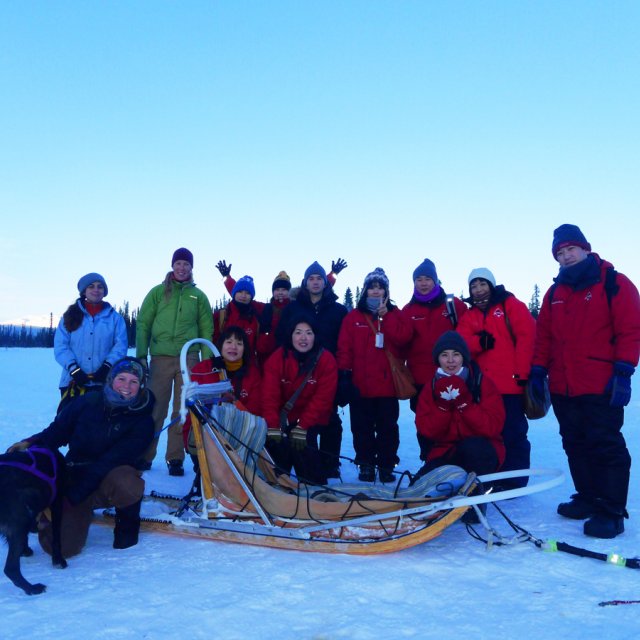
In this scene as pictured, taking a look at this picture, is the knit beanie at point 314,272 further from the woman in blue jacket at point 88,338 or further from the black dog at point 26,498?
the black dog at point 26,498

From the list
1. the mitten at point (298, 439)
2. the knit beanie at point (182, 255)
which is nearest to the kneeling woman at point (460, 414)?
the mitten at point (298, 439)

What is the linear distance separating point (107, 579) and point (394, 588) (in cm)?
130

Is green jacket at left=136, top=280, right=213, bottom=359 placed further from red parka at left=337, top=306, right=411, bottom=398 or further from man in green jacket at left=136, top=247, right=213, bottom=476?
red parka at left=337, top=306, right=411, bottom=398

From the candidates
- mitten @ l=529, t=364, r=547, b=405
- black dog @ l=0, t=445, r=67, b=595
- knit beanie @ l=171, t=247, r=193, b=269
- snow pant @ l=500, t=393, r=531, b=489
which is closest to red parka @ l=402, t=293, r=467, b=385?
snow pant @ l=500, t=393, r=531, b=489

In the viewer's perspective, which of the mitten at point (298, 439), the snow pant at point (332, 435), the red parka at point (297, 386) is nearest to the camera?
the mitten at point (298, 439)

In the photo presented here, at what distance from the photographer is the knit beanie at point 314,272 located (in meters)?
5.10

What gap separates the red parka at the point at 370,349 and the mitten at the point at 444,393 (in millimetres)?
1174

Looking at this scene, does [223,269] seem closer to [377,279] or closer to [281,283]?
[281,283]

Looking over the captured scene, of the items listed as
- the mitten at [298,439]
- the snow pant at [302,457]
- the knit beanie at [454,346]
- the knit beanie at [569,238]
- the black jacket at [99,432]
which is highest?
the knit beanie at [569,238]

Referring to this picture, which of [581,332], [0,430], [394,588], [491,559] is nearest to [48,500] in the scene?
[394,588]

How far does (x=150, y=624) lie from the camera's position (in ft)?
7.22

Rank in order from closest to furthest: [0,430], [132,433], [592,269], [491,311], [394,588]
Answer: [394,588] < [132,433] < [592,269] < [491,311] < [0,430]

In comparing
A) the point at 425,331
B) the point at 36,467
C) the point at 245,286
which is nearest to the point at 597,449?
the point at 425,331

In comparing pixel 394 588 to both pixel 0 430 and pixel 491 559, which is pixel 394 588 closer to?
pixel 491 559
